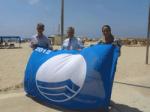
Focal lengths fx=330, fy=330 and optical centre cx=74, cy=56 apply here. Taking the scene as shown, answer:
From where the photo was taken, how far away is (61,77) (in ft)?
20.5

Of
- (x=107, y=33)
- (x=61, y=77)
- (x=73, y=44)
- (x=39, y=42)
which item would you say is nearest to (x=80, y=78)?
(x=61, y=77)

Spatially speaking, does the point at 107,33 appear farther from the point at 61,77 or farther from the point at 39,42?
the point at 39,42

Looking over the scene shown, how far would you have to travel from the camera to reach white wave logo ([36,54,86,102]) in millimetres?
6070

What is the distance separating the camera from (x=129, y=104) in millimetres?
7012

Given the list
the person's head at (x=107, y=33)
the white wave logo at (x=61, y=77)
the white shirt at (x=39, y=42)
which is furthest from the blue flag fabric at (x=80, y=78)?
the white shirt at (x=39, y=42)

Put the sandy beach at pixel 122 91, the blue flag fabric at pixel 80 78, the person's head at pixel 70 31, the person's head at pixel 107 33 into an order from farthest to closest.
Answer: the person's head at pixel 70 31 → the sandy beach at pixel 122 91 → the person's head at pixel 107 33 → the blue flag fabric at pixel 80 78

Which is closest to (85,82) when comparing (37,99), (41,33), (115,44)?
(115,44)

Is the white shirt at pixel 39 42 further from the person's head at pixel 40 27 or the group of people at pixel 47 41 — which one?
the person's head at pixel 40 27

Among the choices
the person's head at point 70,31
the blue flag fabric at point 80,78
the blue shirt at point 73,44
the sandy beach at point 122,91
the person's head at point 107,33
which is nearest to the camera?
the blue flag fabric at point 80,78

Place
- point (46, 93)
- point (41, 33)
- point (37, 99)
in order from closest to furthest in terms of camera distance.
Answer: point (46, 93)
point (37, 99)
point (41, 33)

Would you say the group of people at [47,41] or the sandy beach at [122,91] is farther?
the group of people at [47,41]

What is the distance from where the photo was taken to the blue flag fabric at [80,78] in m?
6.00

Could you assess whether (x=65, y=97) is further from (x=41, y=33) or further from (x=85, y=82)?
(x=41, y=33)

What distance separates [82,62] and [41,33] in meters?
1.73
